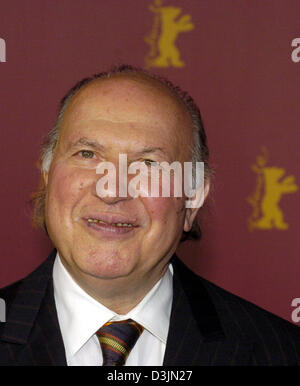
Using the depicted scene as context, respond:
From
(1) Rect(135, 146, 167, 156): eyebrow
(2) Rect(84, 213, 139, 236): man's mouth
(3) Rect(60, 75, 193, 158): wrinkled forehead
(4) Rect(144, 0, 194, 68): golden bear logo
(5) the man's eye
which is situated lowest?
(2) Rect(84, 213, 139, 236): man's mouth

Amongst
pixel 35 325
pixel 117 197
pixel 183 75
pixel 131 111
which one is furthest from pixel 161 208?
pixel 183 75

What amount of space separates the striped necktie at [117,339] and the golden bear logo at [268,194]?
39.2 inches

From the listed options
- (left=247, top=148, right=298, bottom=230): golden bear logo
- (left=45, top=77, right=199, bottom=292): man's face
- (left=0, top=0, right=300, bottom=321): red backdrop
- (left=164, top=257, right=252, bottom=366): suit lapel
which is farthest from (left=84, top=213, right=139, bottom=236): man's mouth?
(left=247, top=148, right=298, bottom=230): golden bear logo

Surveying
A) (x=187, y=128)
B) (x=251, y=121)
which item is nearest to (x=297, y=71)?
(x=251, y=121)

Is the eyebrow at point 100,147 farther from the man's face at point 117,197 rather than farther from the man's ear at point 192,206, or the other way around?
the man's ear at point 192,206

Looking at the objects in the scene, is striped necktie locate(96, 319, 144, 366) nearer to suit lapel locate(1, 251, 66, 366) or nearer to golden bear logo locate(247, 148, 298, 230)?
suit lapel locate(1, 251, 66, 366)

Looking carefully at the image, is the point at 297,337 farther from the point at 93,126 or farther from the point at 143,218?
the point at 93,126

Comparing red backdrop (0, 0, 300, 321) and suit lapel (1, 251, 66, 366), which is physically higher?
red backdrop (0, 0, 300, 321)

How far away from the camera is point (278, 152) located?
2213 millimetres

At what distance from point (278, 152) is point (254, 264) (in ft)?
1.36

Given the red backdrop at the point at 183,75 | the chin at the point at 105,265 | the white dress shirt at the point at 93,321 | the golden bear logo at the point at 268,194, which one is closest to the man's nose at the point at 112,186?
the chin at the point at 105,265

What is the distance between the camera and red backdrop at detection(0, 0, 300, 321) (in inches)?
86.0

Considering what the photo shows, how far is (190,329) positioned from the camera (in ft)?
4.67

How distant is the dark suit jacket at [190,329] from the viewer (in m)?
1.32
